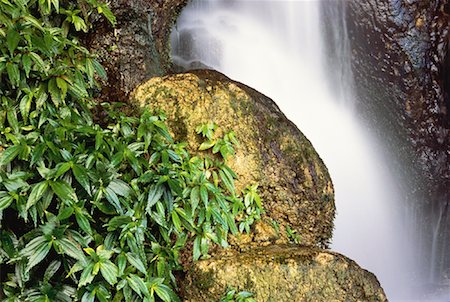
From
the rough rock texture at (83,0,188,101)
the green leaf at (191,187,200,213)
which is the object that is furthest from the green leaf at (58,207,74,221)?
the rough rock texture at (83,0,188,101)

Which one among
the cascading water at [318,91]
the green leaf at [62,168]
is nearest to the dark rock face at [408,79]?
the cascading water at [318,91]

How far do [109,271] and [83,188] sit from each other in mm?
565

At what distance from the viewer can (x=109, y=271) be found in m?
3.39

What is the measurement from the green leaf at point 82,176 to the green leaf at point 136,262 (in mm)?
465

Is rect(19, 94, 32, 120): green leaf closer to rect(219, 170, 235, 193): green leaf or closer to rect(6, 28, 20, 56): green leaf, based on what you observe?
rect(6, 28, 20, 56): green leaf

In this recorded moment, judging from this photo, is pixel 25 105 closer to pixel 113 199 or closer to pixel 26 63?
pixel 26 63

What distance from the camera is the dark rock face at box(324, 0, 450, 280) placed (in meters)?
6.64

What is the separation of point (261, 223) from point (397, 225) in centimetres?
298

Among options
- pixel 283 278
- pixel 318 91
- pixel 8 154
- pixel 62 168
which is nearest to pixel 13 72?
pixel 8 154

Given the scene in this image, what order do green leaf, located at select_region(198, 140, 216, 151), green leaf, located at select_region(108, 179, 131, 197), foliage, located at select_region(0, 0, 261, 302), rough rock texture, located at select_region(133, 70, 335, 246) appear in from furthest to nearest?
1. rough rock texture, located at select_region(133, 70, 335, 246)
2. green leaf, located at select_region(198, 140, 216, 151)
3. green leaf, located at select_region(108, 179, 131, 197)
4. foliage, located at select_region(0, 0, 261, 302)

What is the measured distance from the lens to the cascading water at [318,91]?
20.7ft

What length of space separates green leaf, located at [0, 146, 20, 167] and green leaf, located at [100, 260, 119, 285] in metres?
0.88

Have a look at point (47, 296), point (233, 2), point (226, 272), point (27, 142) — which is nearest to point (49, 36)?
point (27, 142)

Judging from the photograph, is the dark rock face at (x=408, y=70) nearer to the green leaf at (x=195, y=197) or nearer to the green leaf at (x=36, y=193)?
the green leaf at (x=195, y=197)
